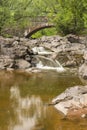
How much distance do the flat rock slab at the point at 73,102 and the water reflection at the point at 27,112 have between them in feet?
2.32

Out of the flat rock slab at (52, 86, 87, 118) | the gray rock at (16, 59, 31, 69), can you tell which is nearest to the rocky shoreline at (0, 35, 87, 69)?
the gray rock at (16, 59, 31, 69)

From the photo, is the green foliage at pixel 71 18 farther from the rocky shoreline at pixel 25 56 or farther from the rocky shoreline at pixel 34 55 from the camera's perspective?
the rocky shoreline at pixel 25 56

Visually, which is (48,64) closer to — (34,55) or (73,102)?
(34,55)

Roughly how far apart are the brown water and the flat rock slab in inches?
12.3

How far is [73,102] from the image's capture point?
42.4 feet

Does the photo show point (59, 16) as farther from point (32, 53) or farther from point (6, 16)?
point (32, 53)

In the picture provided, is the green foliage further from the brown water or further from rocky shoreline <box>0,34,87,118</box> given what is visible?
the brown water

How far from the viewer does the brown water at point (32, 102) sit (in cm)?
1119

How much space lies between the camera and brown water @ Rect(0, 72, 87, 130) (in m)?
11.2

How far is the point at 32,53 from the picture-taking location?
30.0m

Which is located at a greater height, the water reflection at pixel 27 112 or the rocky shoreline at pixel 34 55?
the water reflection at pixel 27 112

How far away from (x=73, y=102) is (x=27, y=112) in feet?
5.92

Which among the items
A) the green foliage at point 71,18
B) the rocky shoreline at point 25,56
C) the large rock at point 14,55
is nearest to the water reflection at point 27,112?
the large rock at point 14,55

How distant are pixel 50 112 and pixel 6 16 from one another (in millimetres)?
28100
